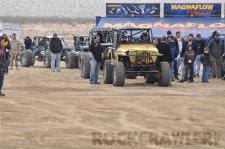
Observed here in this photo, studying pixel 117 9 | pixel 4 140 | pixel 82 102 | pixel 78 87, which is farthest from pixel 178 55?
pixel 117 9

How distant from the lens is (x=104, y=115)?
504 inches

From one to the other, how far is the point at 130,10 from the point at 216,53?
16332 millimetres

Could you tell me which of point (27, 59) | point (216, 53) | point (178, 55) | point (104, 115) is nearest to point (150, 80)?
point (178, 55)

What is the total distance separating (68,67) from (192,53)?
31.3ft

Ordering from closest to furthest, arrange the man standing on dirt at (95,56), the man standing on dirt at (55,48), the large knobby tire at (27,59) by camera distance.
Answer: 1. the man standing on dirt at (95,56)
2. the man standing on dirt at (55,48)
3. the large knobby tire at (27,59)

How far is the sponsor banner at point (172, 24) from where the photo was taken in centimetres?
3641

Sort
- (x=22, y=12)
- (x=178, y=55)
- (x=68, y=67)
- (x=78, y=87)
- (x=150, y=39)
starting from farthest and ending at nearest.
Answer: (x=22, y=12)
(x=68, y=67)
(x=178, y=55)
(x=150, y=39)
(x=78, y=87)

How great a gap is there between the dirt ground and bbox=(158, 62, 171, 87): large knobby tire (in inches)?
9.6

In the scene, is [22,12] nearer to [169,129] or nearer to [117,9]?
[117,9]

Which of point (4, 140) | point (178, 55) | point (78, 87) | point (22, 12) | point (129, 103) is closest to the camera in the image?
point (4, 140)

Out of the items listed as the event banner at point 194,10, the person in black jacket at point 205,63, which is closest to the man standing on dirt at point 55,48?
the person in black jacket at point 205,63

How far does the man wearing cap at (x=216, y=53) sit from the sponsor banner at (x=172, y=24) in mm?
12845

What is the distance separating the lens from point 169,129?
36.8 feet

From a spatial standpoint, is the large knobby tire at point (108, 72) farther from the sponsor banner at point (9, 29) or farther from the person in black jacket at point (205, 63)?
the sponsor banner at point (9, 29)
